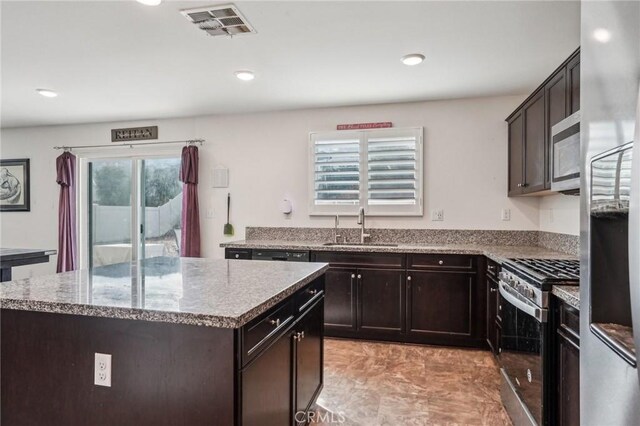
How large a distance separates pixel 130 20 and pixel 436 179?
A: 9.72ft

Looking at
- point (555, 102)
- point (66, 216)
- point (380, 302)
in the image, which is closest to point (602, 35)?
point (555, 102)

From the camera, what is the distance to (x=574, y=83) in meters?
→ 2.20

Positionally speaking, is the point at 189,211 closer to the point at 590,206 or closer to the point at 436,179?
the point at 436,179

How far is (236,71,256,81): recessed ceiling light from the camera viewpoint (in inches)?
122

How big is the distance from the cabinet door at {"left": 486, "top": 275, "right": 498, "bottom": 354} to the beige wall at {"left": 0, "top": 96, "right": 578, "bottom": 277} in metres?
0.75

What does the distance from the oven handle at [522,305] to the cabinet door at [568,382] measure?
112mm

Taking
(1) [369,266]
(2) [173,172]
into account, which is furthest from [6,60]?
(1) [369,266]

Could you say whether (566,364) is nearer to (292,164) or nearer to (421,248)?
(421,248)

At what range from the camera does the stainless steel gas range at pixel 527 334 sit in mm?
1746

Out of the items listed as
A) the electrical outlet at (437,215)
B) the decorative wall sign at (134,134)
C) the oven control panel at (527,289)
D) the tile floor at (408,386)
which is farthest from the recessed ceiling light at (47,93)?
the oven control panel at (527,289)

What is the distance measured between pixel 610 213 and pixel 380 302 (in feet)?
8.87

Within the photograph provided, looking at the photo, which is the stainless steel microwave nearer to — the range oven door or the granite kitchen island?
the range oven door

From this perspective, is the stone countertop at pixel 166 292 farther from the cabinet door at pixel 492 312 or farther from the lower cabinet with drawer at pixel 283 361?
the cabinet door at pixel 492 312

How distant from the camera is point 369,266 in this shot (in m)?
3.45
